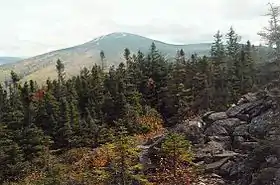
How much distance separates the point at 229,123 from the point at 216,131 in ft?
4.58

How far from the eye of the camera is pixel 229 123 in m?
36.4

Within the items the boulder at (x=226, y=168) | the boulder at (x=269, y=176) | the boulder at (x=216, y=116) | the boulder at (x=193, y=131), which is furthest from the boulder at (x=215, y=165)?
the boulder at (x=269, y=176)

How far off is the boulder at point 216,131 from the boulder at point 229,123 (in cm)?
32

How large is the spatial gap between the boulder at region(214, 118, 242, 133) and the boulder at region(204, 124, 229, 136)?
0.32m

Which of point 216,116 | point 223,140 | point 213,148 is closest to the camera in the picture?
point 213,148

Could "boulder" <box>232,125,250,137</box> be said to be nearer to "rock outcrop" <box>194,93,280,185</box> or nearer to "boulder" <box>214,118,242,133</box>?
"rock outcrop" <box>194,93,280,185</box>

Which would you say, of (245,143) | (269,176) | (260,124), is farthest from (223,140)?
(269,176)

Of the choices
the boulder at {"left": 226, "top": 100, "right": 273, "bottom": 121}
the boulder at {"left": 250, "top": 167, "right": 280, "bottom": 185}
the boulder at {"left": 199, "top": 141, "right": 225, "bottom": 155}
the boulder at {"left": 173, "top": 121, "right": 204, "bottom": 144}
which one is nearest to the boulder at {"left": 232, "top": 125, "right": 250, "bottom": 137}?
the boulder at {"left": 226, "top": 100, "right": 273, "bottom": 121}

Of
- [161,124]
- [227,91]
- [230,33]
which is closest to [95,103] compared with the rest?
[161,124]

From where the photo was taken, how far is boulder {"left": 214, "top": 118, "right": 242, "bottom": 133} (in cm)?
3578

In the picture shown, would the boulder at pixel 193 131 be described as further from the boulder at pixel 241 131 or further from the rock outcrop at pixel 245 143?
the boulder at pixel 241 131

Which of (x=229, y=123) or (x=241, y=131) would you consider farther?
(x=229, y=123)

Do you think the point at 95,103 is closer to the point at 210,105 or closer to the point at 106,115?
the point at 106,115

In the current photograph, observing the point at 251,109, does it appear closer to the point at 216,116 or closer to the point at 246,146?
the point at 216,116
